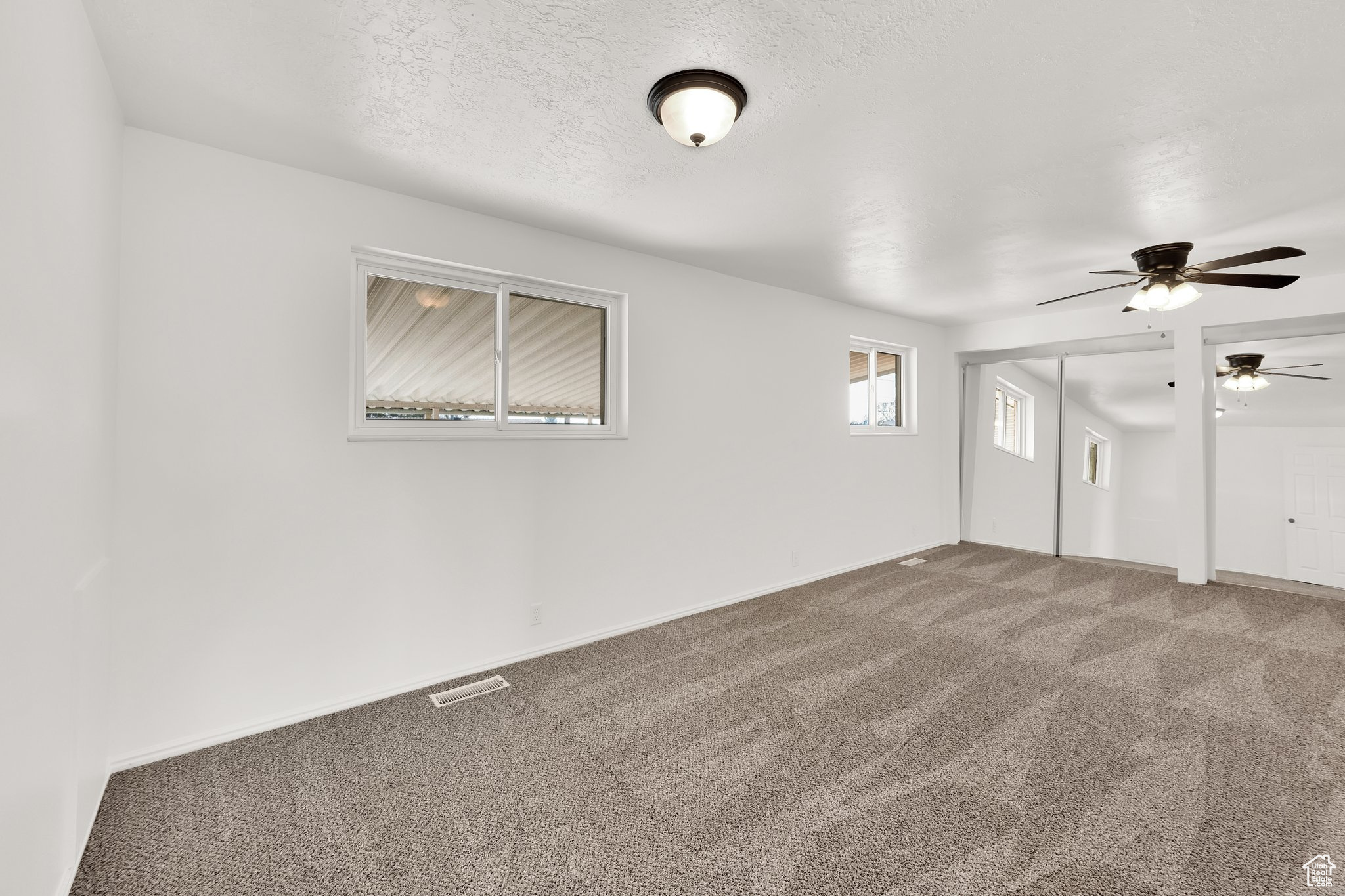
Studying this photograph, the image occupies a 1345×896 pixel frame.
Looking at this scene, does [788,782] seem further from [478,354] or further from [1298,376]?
[1298,376]

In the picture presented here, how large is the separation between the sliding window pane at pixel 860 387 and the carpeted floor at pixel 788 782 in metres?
2.62

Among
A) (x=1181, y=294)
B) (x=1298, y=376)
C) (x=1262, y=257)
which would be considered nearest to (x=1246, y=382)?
(x=1298, y=376)

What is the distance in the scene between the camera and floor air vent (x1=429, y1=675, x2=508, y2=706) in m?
2.73

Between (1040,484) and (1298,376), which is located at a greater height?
(1298,376)

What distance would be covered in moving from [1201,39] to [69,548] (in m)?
3.66

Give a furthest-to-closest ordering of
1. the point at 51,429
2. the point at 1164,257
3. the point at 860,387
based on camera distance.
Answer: the point at 860,387 < the point at 1164,257 < the point at 51,429

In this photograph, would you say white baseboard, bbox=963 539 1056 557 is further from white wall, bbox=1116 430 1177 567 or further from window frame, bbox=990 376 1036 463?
window frame, bbox=990 376 1036 463

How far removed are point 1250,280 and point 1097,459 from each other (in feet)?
10.4

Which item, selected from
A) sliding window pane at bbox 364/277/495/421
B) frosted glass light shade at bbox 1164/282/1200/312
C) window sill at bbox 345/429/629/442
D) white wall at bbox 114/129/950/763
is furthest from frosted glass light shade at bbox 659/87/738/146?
frosted glass light shade at bbox 1164/282/1200/312

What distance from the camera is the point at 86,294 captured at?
172 cm

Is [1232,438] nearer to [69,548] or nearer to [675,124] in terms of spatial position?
[675,124]

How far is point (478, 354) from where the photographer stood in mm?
3203

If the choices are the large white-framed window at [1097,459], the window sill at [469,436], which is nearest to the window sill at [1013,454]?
the large white-framed window at [1097,459]

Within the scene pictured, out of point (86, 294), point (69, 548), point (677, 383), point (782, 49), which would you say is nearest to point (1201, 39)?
point (782, 49)
